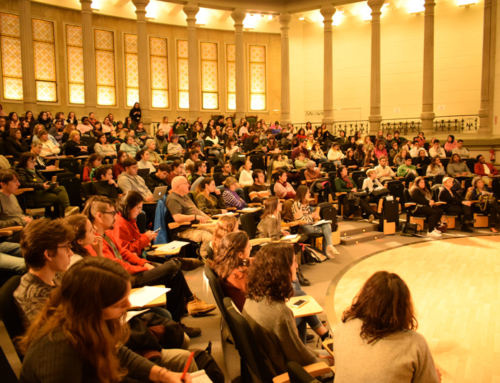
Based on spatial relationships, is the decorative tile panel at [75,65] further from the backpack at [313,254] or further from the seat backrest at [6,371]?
the seat backrest at [6,371]

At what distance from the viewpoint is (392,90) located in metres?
17.9

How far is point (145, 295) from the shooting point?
2.93 meters

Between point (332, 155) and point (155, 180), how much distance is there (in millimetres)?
5794

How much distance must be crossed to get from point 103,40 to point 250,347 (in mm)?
16305

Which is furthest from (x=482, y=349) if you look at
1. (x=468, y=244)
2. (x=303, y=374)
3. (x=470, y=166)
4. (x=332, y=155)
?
(x=470, y=166)

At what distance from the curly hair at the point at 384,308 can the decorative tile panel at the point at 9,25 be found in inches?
601

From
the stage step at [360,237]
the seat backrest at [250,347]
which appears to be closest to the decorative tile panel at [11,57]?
the stage step at [360,237]

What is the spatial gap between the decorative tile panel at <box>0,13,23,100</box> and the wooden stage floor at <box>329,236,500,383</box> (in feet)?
42.5

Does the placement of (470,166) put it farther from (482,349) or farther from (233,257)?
(233,257)

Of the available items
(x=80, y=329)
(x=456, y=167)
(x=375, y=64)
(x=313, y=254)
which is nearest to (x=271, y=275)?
(x=80, y=329)

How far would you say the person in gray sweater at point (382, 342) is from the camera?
1.87m

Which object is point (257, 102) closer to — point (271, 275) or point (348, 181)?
point (348, 181)

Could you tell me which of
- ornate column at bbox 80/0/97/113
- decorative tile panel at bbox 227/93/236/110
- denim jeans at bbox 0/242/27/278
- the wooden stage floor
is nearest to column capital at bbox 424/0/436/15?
decorative tile panel at bbox 227/93/236/110

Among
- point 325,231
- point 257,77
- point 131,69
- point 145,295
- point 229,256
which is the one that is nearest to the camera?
point 145,295
